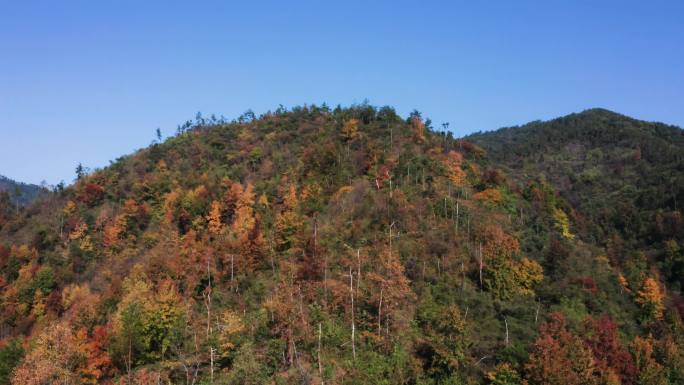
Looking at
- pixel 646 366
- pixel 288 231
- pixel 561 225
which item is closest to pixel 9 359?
pixel 288 231

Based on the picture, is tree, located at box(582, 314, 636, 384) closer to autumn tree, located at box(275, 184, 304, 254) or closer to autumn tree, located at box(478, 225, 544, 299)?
autumn tree, located at box(478, 225, 544, 299)

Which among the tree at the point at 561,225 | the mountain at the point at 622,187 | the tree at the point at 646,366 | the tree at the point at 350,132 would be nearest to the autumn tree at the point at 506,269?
the tree at the point at 646,366

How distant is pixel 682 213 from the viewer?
4343 inches

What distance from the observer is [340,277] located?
54.3m

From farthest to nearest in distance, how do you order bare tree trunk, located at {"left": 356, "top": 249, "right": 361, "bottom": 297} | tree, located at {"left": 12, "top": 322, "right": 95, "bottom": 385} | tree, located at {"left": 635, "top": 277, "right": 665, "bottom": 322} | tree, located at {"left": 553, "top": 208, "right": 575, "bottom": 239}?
tree, located at {"left": 553, "top": 208, "right": 575, "bottom": 239} → tree, located at {"left": 635, "top": 277, "right": 665, "bottom": 322} → bare tree trunk, located at {"left": 356, "top": 249, "right": 361, "bottom": 297} → tree, located at {"left": 12, "top": 322, "right": 95, "bottom": 385}

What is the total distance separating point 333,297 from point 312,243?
471 inches

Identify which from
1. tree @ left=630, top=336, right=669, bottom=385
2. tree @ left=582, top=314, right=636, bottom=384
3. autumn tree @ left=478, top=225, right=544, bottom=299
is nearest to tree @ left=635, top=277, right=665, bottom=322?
tree @ left=630, top=336, right=669, bottom=385

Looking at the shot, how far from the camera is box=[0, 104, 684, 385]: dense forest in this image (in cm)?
4616

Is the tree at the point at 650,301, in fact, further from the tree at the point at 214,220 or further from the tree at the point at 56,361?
the tree at the point at 56,361

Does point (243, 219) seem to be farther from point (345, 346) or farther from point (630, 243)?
point (630, 243)

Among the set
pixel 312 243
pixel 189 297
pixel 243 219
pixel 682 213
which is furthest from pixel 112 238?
pixel 682 213

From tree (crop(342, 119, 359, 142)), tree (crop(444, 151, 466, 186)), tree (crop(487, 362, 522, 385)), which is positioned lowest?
tree (crop(487, 362, 522, 385))

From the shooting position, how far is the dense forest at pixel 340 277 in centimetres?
4616

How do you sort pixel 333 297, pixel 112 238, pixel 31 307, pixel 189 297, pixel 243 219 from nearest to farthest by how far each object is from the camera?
1. pixel 333 297
2. pixel 189 297
3. pixel 243 219
4. pixel 31 307
5. pixel 112 238
